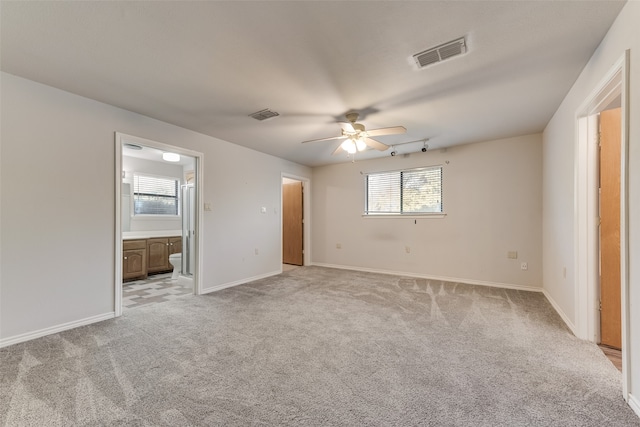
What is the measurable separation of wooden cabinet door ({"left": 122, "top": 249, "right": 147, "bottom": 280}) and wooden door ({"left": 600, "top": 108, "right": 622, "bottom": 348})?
631 cm

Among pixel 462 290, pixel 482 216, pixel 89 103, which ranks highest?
pixel 89 103

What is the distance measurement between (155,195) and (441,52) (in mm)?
5876

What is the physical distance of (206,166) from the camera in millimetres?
4094

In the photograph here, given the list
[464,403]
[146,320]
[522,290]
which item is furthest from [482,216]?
[146,320]

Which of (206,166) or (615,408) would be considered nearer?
(615,408)

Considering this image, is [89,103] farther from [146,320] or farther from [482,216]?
[482,216]

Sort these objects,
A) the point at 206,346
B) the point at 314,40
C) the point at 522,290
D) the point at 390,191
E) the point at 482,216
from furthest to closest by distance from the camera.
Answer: the point at 390,191 < the point at 482,216 < the point at 522,290 < the point at 206,346 < the point at 314,40

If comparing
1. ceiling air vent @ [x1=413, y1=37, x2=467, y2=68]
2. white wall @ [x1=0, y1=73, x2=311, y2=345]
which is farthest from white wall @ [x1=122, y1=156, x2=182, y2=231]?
ceiling air vent @ [x1=413, y1=37, x2=467, y2=68]

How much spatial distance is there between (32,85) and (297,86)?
98.4 inches

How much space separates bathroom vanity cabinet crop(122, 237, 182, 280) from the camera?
467cm

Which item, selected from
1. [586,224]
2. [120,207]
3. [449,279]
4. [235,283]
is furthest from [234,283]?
[586,224]

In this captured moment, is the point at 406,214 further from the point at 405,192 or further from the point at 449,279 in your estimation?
the point at 449,279

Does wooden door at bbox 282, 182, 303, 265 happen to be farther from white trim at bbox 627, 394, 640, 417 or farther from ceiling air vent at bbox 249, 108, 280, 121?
white trim at bbox 627, 394, 640, 417

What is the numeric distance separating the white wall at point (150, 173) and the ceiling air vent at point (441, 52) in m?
5.59
